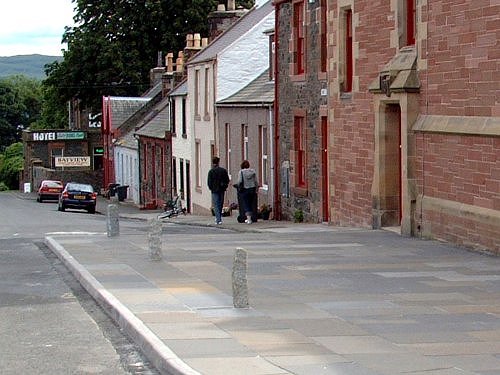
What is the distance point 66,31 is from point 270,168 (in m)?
41.3

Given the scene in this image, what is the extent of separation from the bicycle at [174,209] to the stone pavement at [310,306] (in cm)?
2392

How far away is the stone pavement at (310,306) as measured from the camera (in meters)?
9.55

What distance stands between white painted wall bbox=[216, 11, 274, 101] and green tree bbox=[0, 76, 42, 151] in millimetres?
106086

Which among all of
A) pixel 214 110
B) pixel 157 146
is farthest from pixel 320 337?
pixel 157 146

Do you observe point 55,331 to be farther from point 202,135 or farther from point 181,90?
point 181,90

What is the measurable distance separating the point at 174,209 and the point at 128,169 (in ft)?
74.5

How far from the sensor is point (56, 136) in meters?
86.8

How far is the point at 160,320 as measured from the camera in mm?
11742

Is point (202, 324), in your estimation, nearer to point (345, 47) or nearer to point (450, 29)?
point (450, 29)

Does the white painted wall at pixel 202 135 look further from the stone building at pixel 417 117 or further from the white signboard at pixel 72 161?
the white signboard at pixel 72 161

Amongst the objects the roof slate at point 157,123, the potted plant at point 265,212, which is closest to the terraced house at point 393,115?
the potted plant at point 265,212

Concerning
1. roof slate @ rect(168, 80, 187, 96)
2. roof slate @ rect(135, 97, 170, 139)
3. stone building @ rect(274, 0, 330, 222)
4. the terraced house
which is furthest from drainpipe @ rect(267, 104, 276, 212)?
roof slate @ rect(135, 97, 170, 139)

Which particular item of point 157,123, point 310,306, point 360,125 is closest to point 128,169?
point 157,123

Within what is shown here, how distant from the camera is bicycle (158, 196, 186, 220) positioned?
45.2 meters
